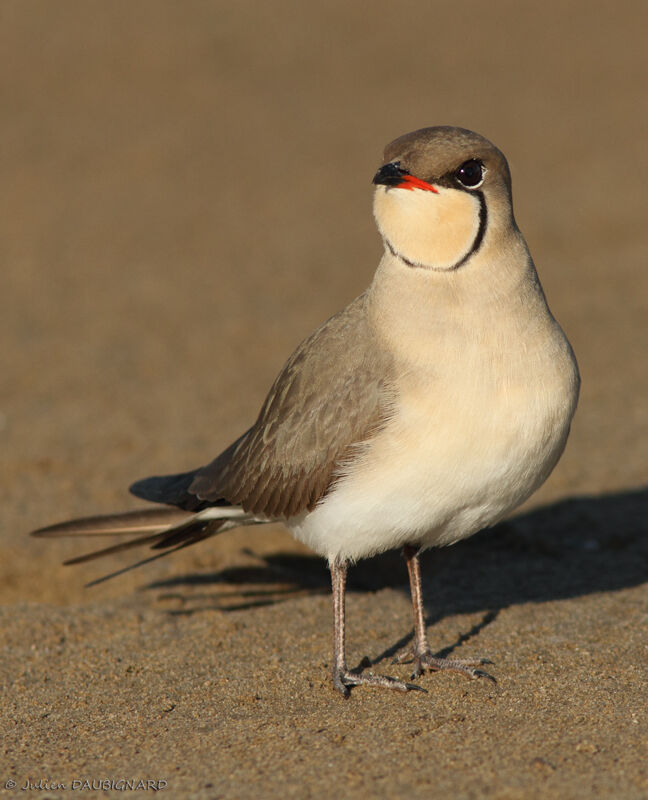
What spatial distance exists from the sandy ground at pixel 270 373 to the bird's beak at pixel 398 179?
2.08m

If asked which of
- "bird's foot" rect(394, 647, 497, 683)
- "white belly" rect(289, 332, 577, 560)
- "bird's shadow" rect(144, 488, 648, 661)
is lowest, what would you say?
"bird's shadow" rect(144, 488, 648, 661)

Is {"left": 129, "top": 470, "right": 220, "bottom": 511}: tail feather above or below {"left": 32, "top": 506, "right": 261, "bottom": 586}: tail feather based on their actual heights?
above

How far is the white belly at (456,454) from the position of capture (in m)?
4.24

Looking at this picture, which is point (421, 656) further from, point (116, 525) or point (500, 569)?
point (116, 525)

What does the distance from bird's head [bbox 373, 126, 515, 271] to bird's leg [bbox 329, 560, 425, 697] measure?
145 centimetres

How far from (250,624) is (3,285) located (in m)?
7.53

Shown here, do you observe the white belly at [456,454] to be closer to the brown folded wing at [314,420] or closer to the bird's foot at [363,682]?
the brown folded wing at [314,420]

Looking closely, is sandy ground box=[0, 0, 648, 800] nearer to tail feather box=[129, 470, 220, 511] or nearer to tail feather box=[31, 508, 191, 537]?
tail feather box=[31, 508, 191, 537]

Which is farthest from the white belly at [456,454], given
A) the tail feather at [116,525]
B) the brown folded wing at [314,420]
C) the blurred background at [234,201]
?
the blurred background at [234,201]

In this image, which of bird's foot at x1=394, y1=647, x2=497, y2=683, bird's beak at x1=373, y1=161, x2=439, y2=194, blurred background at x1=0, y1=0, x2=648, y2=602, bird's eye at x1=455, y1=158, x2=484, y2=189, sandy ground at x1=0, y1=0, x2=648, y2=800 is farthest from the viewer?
blurred background at x1=0, y1=0, x2=648, y2=602

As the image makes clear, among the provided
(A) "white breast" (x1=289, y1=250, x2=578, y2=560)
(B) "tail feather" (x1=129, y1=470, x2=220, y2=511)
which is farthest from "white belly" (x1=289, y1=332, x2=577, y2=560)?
(B) "tail feather" (x1=129, y1=470, x2=220, y2=511)

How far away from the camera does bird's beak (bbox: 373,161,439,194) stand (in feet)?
13.8

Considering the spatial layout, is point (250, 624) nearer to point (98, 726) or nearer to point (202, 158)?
point (98, 726)

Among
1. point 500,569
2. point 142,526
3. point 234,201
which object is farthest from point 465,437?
point 234,201
